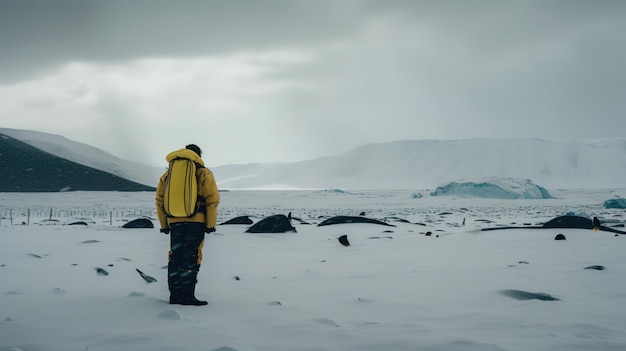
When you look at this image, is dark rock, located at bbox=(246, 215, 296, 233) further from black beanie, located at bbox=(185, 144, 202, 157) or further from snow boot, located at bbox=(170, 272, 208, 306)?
snow boot, located at bbox=(170, 272, 208, 306)

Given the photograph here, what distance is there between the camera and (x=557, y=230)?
11.1 meters

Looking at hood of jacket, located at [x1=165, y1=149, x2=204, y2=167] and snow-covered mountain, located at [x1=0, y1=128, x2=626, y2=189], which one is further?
snow-covered mountain, located at [x1=0, y1=128, x2=626, y2=189]

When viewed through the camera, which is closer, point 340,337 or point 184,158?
point 340,337

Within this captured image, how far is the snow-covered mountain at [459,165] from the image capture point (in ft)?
474

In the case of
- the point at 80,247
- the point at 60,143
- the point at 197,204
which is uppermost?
the point at 60,143

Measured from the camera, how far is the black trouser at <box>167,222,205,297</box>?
4.37 m

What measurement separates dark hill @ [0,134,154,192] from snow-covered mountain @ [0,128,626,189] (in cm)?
9380

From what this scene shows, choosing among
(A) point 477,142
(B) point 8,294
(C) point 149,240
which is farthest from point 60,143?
(A) point 477,142

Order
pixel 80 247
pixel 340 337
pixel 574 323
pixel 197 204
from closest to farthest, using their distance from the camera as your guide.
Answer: pixel 340 337 < pixel 574 323 < pixel 197 204 < pixel 80 247

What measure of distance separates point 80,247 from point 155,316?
6148mm

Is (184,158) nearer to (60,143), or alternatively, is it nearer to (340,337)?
(340,337)

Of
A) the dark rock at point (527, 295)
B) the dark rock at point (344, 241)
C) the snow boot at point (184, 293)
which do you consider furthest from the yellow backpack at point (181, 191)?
the dark rock at point (344, 241)

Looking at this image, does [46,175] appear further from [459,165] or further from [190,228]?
[459,165]

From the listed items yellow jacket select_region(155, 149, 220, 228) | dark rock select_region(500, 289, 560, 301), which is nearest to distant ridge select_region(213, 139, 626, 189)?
dark rock select_region(500, 289, 560, 301)
